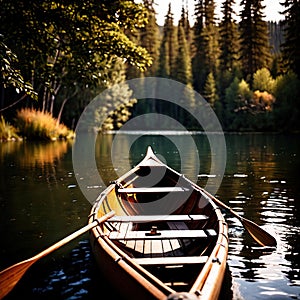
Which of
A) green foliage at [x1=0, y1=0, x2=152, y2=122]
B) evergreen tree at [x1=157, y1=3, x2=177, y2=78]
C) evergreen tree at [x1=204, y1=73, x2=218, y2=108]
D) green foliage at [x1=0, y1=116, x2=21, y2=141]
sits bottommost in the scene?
green foliage at [x1=0, y1=116, x2=21, y2=141]

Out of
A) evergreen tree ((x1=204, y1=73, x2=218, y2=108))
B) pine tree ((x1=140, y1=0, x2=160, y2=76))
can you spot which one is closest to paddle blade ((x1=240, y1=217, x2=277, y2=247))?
evergreen tree ((x1=204, y1=73, x2=218, y2=108))

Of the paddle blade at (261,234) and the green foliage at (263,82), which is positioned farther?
the green foliage at (263,82)

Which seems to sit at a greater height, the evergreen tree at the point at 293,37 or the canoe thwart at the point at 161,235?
the evergreen tree at the point at 293,37

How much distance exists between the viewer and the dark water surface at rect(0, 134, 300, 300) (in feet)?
18.0

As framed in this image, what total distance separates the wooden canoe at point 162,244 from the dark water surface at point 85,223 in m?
0.59

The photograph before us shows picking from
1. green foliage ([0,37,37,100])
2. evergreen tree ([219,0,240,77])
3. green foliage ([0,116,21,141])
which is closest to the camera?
green foliage ([0,37,37,100])

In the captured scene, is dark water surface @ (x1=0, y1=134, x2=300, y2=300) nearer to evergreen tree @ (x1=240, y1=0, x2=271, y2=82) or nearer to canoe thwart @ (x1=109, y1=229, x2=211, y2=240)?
canoe thwart @ (x1=109, y1=229, x2=211, y2=240)

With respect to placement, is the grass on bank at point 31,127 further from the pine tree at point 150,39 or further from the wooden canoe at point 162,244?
the pine tree at point 150,39

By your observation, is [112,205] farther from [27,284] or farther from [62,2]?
[62,2]

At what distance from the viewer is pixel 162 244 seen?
19.3 feet

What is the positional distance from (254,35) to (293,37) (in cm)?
1066

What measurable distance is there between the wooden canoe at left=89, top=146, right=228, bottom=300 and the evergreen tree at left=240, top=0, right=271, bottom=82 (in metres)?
55.7

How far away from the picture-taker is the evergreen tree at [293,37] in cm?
5085

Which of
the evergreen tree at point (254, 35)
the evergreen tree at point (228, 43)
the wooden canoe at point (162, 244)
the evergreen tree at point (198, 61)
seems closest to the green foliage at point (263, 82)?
the evergreen tree at point (254, 35)
